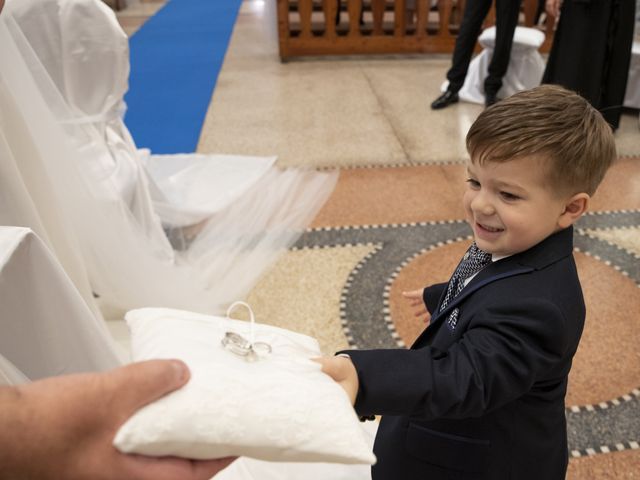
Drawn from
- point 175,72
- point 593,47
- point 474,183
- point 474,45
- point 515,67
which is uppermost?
point 474,183

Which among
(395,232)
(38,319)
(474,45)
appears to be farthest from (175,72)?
(38,319)

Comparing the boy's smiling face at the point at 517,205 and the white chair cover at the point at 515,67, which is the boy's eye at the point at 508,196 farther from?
the white chair cover at the point at 515,67

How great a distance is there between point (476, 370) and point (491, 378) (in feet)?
0.08

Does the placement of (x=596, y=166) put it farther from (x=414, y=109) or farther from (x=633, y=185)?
(x=414, y=109)

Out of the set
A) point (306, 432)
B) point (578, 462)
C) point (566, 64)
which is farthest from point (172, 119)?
point (306, 432)

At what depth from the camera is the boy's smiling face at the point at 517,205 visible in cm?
81

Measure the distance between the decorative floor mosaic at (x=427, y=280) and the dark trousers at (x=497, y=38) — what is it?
1247 mm

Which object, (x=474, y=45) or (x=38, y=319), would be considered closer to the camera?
(x=38, y=319)

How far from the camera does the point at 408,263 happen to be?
2252 mm

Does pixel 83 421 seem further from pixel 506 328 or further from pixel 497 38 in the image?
pixel 497 38

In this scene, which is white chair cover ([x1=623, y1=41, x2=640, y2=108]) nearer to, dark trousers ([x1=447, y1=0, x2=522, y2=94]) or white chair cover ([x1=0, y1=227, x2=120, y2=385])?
dark trousers ([x1=447, y1=0, x2=522, y2=94])

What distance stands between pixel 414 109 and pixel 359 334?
2.69 metres

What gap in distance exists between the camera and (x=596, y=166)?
0.84 meters

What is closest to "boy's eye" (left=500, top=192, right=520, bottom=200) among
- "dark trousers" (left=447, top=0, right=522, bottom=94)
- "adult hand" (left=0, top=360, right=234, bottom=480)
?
"adult hand" (left=0, top=360, right=234, bottom=480)
